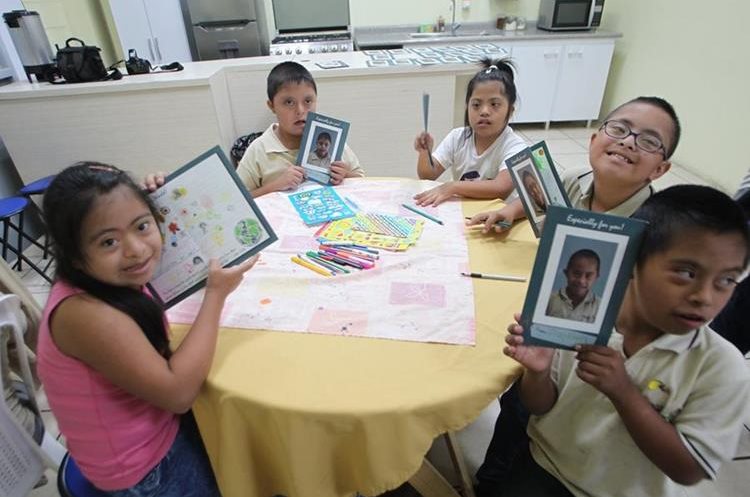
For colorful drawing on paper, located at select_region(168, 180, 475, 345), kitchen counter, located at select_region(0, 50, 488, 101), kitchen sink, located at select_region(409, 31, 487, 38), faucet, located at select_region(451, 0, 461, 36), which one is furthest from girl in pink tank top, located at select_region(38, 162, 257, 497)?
→ faucet, located at select_region(451, 0, 461, 36)

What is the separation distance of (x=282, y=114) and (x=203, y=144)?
1.03 m

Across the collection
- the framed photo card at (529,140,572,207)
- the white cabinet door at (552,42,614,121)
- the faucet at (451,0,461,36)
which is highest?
the faucet at (451,0,461,36)

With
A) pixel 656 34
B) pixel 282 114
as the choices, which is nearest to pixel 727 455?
pixel 282 114

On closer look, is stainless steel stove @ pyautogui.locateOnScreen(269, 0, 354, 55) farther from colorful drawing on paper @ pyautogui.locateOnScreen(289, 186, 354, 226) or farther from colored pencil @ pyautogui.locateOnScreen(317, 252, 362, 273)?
colored pencil @ pyautogui.locateOnScreen(317, 252, 362, 273)

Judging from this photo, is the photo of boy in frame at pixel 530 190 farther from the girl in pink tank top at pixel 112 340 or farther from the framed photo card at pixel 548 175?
the girl in pink tank top at pixel 112 340

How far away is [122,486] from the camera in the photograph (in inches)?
31.1

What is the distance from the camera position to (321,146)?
1524mm

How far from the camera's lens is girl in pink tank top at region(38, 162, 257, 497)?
0.69 m

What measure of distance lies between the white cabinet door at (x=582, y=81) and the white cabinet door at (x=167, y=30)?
381 cm

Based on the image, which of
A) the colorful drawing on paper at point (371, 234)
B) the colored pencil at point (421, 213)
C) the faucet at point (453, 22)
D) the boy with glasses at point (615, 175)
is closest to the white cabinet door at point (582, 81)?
the faucet at point (453, 22)

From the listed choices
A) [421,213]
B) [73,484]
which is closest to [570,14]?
[421,213]

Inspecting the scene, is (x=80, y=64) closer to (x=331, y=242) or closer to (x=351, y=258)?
(x=331, y=242)

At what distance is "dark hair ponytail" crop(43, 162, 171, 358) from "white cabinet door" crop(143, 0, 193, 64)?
12.4 feet

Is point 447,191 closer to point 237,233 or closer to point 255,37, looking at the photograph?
point 237,233
